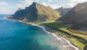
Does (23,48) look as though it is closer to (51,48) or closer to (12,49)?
(12,49)

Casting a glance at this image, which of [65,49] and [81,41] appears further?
[81,41]

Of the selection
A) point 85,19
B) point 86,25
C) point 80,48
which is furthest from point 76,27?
point 80,48

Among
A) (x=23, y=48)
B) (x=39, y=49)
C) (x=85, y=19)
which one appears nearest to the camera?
(x=39, y=49)

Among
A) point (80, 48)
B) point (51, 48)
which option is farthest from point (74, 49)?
point (51, 48)

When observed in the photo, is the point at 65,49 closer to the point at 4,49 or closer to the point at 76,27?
the point at 4,49

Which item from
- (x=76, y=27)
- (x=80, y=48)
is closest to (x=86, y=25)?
(x=76, y=27)

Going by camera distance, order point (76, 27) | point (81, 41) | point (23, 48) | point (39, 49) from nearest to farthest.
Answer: point (39, 49)
point (23, 48)
point (81, 41)
point (76, 27)

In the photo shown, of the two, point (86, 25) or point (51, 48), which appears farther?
point (86, 25)

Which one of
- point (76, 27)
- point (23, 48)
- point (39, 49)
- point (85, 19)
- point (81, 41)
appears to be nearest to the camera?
point (39, 49)
